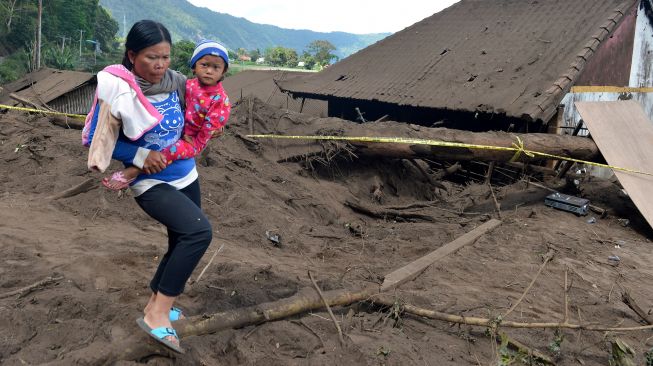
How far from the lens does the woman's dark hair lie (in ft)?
8.10

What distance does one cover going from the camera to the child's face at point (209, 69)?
276 cm

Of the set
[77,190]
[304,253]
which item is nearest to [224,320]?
[304,253]

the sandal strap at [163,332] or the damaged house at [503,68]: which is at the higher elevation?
the damaged house at [503,68]

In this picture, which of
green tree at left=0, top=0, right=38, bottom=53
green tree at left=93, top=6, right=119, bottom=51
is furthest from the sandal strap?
green tree at left=93, top=6, right=119, bottom=51

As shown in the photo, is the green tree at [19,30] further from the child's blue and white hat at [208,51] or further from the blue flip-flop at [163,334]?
the blue flip-flop at [163,334]

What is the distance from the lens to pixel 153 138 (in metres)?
2.58

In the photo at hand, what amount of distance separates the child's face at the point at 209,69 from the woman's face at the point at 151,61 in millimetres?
220

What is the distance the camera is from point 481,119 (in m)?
12.3

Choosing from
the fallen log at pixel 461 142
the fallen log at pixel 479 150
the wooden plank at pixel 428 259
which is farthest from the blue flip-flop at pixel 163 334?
the fallen log at pixel 479 150

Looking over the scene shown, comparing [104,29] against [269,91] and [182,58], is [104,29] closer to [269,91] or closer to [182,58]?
[182,58]

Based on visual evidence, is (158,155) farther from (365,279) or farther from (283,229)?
(283,229)

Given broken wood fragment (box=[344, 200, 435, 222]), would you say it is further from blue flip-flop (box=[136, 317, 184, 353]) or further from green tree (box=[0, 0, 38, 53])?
green tree (box=[0, 0, 38, 53])

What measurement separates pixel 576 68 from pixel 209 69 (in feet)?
35.7

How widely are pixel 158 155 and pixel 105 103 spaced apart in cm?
35
